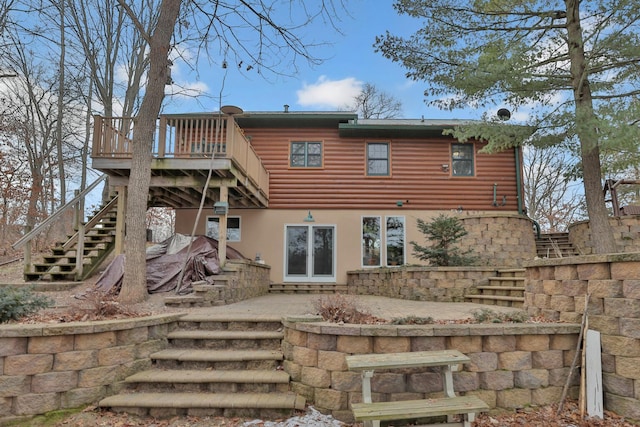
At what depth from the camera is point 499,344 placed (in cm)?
317

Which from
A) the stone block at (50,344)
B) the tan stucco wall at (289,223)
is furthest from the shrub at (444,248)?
the stone block at (50,344)

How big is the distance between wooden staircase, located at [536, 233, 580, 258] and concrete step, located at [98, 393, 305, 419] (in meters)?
8.17

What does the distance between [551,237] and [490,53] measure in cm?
582

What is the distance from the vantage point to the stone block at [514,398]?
3090mm

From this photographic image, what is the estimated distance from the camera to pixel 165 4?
18.5 feet

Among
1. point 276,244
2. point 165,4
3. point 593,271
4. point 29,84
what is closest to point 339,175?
point 276,244

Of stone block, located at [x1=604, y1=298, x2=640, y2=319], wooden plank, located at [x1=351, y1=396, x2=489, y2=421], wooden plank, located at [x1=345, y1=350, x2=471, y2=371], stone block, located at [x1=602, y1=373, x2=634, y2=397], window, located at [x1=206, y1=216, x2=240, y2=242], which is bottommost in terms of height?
wooden plank, located at [x1=351, y1=396, x2=489, y2=421]

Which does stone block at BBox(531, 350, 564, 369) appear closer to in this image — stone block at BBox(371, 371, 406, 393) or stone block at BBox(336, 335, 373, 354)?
stone block at BBox(371, 371, 406, 393)

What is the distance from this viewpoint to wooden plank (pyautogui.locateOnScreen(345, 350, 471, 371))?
2719mm

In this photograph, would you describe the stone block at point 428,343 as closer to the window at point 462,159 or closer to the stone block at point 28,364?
the stone block at point 28,364

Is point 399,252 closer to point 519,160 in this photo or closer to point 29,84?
point 519,160

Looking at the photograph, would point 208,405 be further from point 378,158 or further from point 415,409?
point 378,158

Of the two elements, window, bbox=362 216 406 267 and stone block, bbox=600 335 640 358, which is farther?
window, bbox=362 216 406 267

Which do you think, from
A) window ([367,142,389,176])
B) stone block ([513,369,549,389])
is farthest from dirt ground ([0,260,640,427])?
window ([367,142,389,176])
